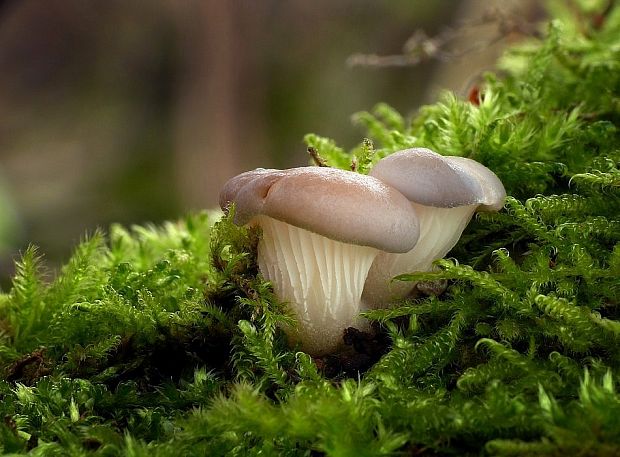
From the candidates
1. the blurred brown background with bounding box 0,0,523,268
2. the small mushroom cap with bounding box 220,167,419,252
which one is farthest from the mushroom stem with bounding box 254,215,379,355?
the blurred brown background with bounding box 0,0,523,268

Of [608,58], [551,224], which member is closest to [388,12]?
[608,58]

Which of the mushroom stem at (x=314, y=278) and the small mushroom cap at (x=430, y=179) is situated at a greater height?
the small mushroom cap at (x=430, y=179)

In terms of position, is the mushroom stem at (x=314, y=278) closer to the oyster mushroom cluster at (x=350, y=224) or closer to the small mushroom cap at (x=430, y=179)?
the oyster mushroom cluster at (x=350, y=224)

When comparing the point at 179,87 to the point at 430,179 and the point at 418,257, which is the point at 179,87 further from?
the point at 430,179

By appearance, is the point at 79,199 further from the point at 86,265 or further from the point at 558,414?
the point at 558,414

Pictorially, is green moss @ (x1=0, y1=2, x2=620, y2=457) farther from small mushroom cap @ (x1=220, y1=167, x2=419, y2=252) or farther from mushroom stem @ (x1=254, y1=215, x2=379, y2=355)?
small mushroom cap @ (x1=220, y1=167, x2=419, y2=252)

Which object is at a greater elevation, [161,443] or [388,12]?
[388,12]

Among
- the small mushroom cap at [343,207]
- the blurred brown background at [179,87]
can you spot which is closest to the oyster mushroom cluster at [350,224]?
the small mushroom cap at [343,207]

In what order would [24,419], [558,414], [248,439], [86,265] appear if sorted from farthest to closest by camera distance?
[86,265] → [24,419] → [248,439] → [558,414]

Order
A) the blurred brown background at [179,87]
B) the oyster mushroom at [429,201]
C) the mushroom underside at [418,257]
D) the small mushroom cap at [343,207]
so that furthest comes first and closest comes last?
the blurred brown background at [179,87]
the mushroom underside at [418,257]
the oyster mushroom at [429,201]
the small mushroom cap at [343,207]
